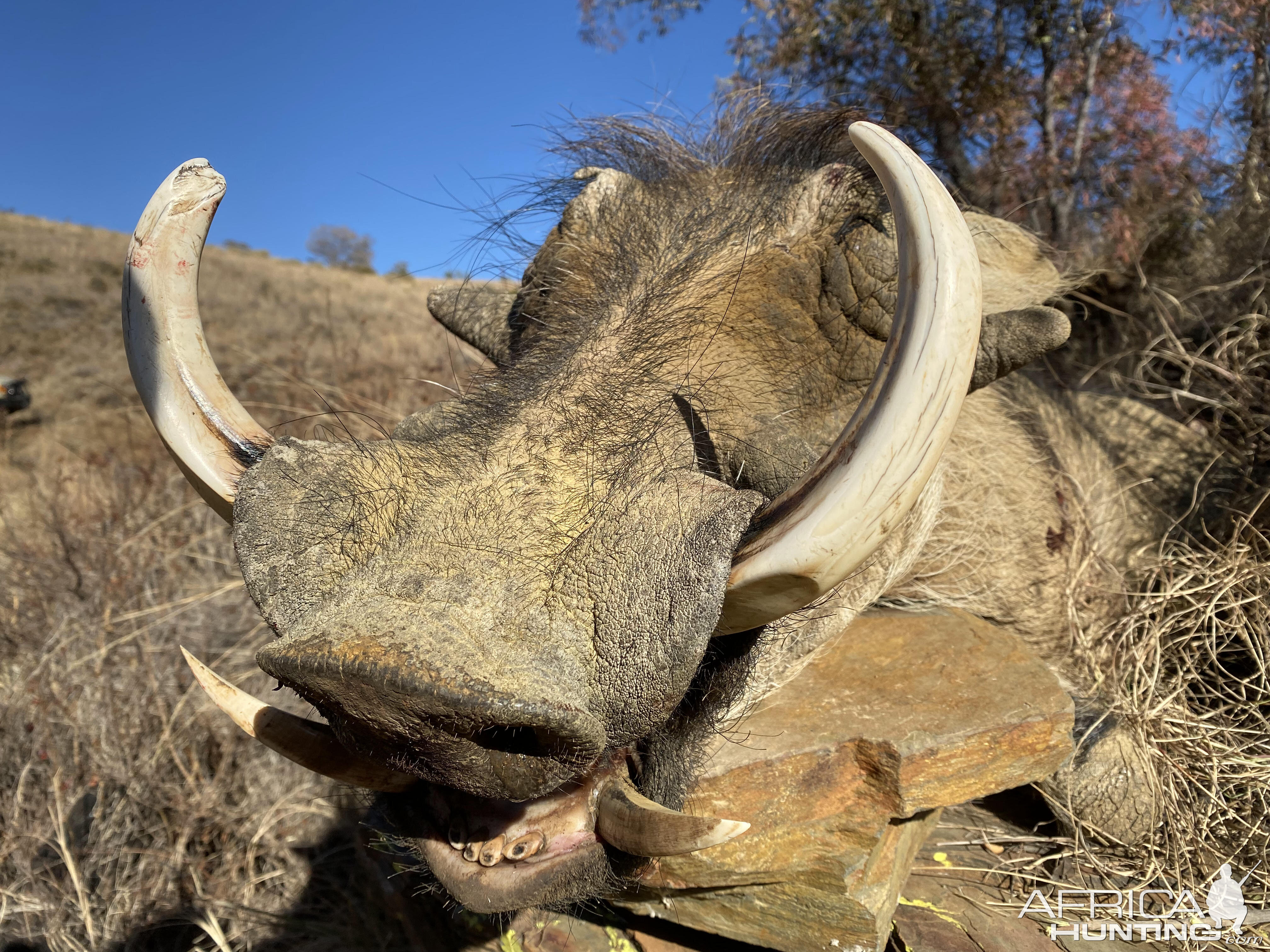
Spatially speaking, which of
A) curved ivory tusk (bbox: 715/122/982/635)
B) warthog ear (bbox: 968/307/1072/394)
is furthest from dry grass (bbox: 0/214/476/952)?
warthog ear (bbox: 968/307/1072/394)

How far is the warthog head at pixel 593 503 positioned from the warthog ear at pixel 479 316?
1.55ft

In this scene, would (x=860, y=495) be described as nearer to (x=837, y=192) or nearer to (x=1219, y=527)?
(x=837, y=192)

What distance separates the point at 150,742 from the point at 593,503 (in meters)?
2.80

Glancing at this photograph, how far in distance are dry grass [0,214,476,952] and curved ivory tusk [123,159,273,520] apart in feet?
0.75

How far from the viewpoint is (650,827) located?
4.12 feet

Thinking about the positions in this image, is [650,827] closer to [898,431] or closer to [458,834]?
[458,834]

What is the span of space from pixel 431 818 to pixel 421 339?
986 centimetres

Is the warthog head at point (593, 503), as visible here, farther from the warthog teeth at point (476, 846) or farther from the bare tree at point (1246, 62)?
the bare tree at point (1246, 62)

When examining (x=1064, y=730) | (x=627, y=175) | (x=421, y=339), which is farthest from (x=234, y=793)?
(x=421, y=339)

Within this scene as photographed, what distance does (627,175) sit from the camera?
223 cm

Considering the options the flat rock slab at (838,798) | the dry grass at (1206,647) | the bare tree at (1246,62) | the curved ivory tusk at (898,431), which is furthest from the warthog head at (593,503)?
the bare tree at (1246,62)

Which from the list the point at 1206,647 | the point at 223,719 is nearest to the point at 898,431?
the point at 1206,647

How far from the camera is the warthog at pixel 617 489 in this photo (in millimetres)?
1015

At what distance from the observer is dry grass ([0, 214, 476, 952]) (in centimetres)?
274
